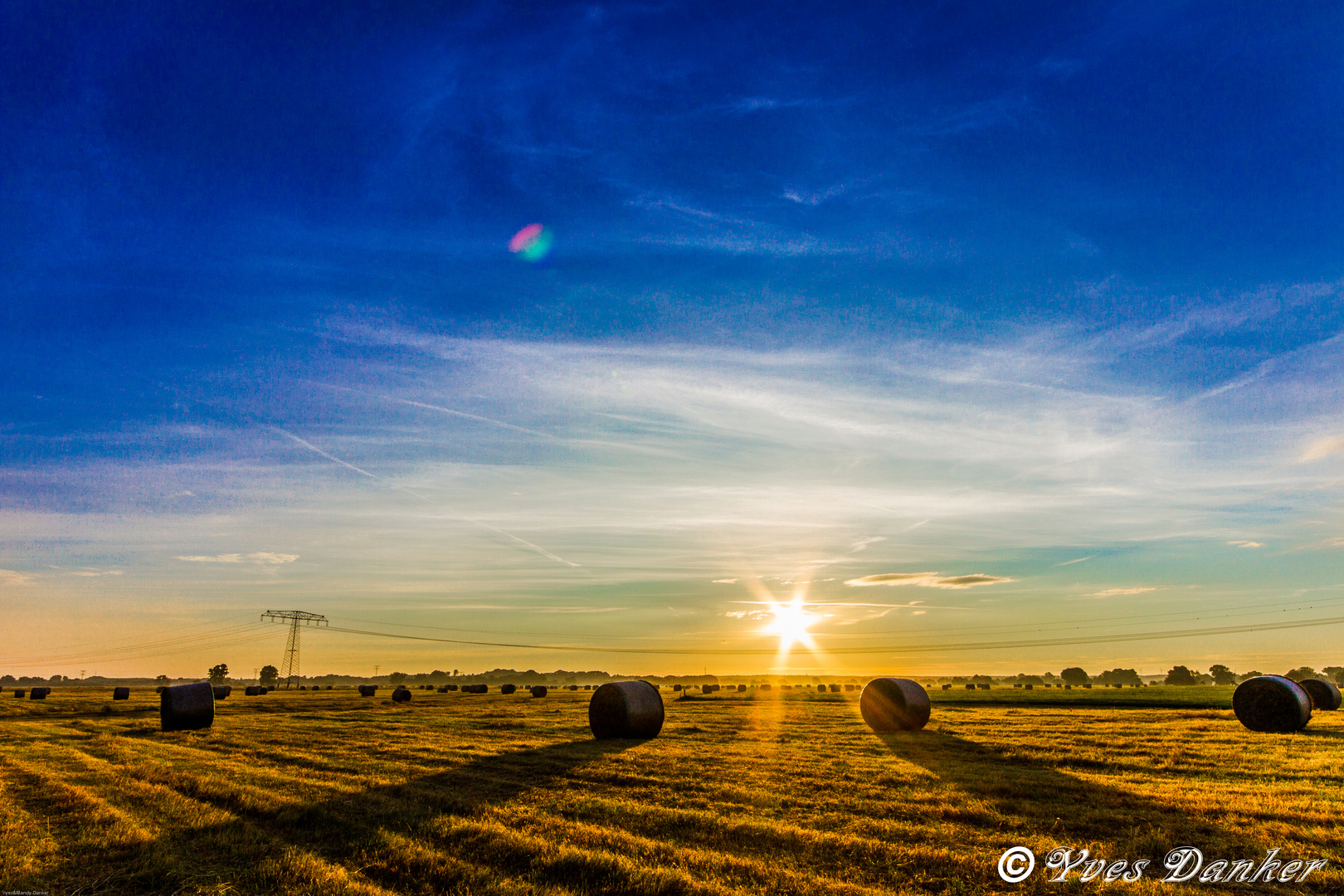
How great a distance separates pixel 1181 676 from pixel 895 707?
15409cm

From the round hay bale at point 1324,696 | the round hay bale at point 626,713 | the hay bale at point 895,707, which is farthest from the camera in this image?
the round hay bale at point 1324,696

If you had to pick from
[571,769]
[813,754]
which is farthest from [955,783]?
[571,769]

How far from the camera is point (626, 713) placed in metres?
26.3

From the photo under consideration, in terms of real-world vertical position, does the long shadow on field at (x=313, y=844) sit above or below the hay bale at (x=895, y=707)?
above

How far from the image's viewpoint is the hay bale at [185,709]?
32.9 metres

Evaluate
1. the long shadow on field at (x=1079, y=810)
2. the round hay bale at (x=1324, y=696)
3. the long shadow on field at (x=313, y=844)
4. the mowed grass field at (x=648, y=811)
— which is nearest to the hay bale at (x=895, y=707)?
the mowed grass field at (x=648, y=811)

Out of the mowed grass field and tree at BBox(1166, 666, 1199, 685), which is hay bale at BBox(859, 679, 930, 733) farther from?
tree at BBox(1166, 666, 1199, 685)

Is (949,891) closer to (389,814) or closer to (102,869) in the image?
(389,814)

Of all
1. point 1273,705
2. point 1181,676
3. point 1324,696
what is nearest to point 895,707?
point 1273,705

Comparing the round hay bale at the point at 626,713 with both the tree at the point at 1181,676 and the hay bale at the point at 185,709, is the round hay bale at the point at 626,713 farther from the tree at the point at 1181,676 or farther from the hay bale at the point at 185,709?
the tree at the point at 1181,676

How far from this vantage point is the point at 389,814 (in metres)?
13.1

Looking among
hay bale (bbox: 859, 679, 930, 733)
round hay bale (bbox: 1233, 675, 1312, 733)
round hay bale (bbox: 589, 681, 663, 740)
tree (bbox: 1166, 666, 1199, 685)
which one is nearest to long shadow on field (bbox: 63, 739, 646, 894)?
round hay bale (bbox: 589, 681, 663, 740)

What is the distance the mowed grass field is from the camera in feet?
31.8

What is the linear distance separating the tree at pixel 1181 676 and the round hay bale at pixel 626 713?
154m
